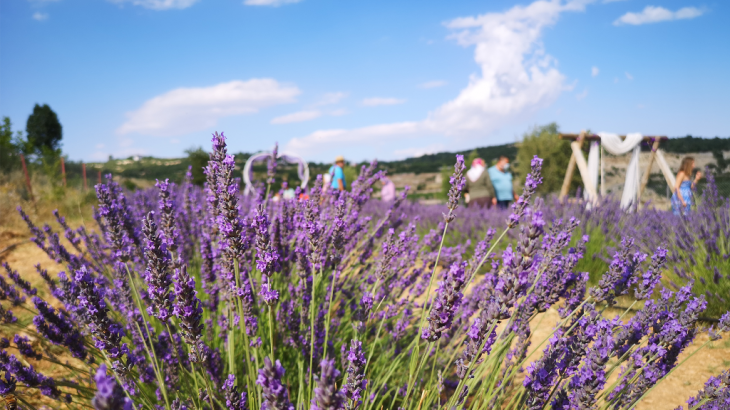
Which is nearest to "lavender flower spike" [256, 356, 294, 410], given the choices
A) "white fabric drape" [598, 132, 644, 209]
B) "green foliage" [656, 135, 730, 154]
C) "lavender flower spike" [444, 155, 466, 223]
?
"lavender flower spike" [444, 155, 466, 223]

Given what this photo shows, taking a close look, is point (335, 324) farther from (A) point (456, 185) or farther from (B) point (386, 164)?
(B) point (386, 164)

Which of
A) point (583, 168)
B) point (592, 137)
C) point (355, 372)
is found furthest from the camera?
point (592, 137)

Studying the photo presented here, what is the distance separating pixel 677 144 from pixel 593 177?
463 centimetres

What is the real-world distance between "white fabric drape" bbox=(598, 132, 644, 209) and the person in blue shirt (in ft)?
10.2

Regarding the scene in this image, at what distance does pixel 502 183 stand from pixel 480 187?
21.4 inches

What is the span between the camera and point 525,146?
2717cm

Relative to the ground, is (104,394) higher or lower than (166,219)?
lower

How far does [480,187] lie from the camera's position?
7.92 meters

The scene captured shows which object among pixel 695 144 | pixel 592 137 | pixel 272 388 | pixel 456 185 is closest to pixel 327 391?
pixel 272 388

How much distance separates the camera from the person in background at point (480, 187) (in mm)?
7848

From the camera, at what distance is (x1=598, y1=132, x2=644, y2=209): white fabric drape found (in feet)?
30.6

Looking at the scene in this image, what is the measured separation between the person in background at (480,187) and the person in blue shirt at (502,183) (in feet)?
0.79

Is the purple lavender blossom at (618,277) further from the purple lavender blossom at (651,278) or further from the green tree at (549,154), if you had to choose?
the green tree at (549,154)

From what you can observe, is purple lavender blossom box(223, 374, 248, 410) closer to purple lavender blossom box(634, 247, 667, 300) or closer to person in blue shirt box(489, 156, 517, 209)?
purple lavender blossom box(634, 247, 667, 300)
